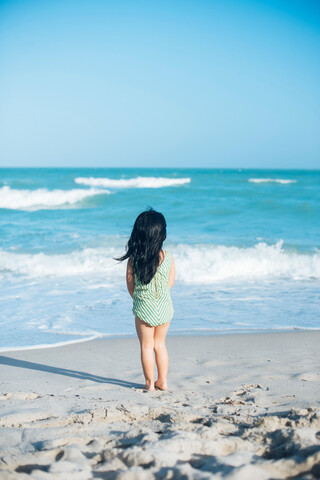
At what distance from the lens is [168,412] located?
9.57 ft

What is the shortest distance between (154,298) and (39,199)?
21.6m

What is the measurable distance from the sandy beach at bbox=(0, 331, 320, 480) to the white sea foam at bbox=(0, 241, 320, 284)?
3.94 metres

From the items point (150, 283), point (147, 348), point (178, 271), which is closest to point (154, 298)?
point (150, 283)

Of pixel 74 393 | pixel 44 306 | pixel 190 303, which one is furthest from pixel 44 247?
pixel 74 393

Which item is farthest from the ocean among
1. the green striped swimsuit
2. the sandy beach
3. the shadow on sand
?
the green striped swimsuit

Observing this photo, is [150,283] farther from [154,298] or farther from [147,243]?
[147,243]

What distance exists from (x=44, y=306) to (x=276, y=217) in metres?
13.2

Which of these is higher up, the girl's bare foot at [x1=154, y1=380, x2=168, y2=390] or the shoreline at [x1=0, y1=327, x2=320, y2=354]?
the girl's bare foot at [x1=154, y1=380, x2=168, y2=390]

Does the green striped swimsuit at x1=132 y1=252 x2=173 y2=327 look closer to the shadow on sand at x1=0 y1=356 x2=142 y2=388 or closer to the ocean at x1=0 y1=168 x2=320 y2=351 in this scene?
the shadow on sand at x1=0 y1=356 x2=142 y2=388

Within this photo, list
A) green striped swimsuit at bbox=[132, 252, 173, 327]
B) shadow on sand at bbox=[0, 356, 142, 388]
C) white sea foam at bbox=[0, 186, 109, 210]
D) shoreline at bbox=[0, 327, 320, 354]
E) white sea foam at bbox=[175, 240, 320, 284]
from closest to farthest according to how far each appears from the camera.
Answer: green striped swimsuit at bbox=[132, 252, 173, 327] → shadow on sand at bbox=[0, 356, 142, 388] → shoreline at bbox=[0, 327, 320, 354] → white sea foam at bbox=[175, 240, 320, 284] → white sea foam at bbox=[0, 186, 109, 210]

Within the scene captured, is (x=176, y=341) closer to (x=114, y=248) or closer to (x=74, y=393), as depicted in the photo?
(x=74, y=393)

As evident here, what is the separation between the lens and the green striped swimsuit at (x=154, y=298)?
357 cm

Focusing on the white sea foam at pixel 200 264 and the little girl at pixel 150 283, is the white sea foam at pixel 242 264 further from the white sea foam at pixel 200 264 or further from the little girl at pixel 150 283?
the little girl at pixel 150 283

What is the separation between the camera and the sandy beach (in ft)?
6.73
